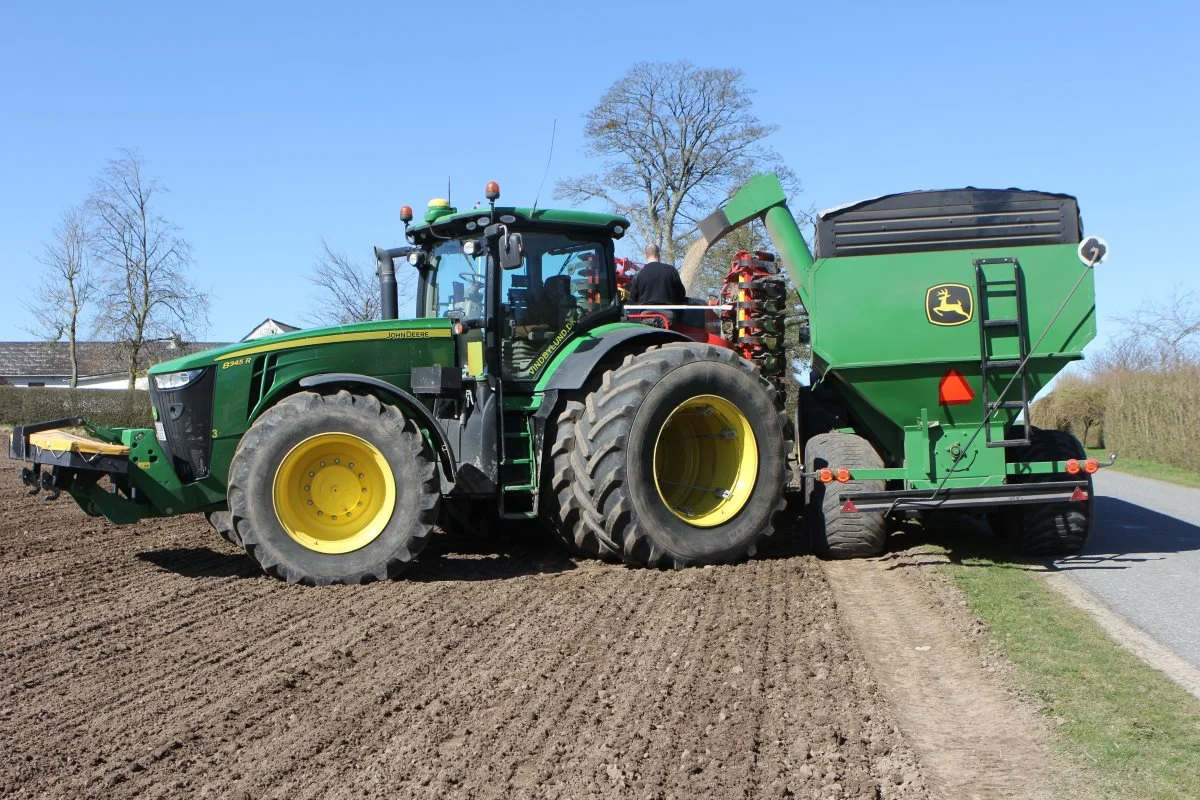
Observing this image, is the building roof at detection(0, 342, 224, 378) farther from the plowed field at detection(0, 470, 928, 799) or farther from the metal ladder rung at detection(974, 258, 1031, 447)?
the metal ladder rung at detection(974, 258, 1031, 447)

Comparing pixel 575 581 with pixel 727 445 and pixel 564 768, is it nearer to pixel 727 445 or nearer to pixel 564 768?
pixel 727 445

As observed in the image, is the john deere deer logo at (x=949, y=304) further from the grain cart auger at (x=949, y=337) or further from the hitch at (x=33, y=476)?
the hitch at (x=33, y=476)

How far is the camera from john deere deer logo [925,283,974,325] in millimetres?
7883

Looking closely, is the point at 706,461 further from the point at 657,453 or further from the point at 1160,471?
the point at 1160,471

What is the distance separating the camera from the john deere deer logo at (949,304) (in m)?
7.88

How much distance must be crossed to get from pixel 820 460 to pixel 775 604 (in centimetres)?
193

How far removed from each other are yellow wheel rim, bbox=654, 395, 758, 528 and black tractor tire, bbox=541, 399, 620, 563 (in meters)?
0.52

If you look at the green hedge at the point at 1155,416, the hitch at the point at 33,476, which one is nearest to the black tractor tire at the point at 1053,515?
the hitch at the point at 33,476

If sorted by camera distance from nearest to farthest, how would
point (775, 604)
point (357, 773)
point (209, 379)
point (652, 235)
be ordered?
point (357, 773)
point (775, 604)
point (209, 379)
point (652, 235)

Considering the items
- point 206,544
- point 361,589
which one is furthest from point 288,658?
point 206,544

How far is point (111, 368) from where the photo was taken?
54906mm

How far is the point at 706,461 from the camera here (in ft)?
26.9

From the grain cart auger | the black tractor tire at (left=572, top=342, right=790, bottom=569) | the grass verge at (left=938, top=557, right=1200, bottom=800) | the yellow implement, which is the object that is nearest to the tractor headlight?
the yellow implement

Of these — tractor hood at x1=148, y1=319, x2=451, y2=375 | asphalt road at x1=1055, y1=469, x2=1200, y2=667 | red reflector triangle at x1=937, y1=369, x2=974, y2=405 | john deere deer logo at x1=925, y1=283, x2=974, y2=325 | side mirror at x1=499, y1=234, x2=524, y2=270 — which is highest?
side mirror at x1=499, y1=234, x2=524, y2=270
